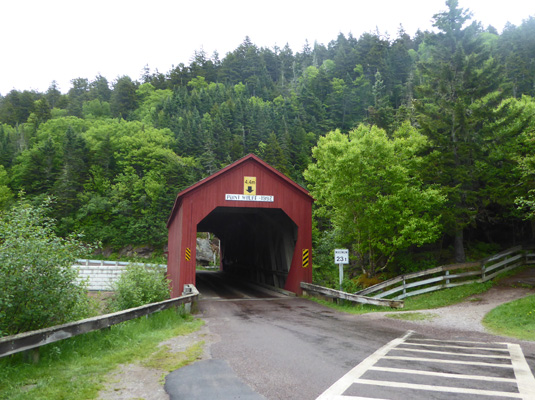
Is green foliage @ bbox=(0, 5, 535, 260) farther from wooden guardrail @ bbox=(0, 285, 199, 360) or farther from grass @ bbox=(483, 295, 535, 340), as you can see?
wooden guardrail @ bbox=(0, 285, 199, 360)

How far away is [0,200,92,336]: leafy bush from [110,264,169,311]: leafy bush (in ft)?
12.4

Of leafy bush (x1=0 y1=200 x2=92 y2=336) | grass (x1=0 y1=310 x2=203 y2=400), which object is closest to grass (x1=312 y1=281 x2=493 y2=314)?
grass (x1=0 y1=310 x2=203 y2=400)

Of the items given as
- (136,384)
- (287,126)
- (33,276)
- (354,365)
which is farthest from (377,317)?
(287,126)

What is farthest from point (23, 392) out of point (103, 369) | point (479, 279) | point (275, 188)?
point (479, 279)

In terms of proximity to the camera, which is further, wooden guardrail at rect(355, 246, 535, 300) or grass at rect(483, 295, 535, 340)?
wooden guardrail at rect(355, 246, 535, 300)

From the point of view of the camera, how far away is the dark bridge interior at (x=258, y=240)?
20078 millimetres

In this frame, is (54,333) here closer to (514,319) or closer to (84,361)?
(84,361)

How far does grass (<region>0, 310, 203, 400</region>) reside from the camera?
4.64 meters

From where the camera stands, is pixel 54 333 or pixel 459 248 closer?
pixel 54 333

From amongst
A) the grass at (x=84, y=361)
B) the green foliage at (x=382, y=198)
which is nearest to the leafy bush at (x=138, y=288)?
the grass at (x=84, y=361)

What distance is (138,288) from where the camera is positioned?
11094 mm

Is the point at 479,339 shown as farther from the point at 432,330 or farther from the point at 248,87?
the point at 248,87

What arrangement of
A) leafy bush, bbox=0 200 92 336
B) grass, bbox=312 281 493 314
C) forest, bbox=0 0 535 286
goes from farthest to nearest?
forest, bbox=0 0 535 286, grass, bbox=312 281 493 314, leafy bush, bbox=0 200 92 336

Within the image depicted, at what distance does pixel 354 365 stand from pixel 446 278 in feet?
38.9
